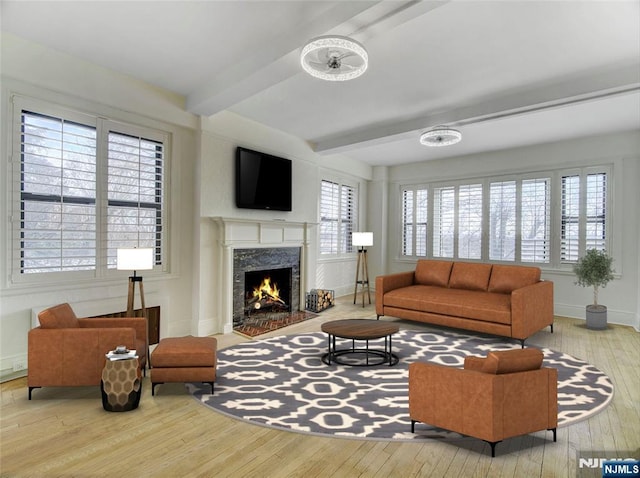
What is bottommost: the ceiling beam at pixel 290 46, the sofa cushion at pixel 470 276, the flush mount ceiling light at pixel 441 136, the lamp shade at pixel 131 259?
the sofa cushion at pixel 470 276

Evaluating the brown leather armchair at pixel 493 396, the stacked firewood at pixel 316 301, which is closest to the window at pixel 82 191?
the stacked firewood at pixel 316 301

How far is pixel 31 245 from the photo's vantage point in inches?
144

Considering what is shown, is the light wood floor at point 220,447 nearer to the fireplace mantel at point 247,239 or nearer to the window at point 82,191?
the window at point 82,191

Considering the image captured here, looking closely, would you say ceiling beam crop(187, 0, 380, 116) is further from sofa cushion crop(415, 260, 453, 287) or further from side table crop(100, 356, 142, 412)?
sofa cushion crop(415, 260, 453, 287)

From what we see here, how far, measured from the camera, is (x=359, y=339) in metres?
3.79

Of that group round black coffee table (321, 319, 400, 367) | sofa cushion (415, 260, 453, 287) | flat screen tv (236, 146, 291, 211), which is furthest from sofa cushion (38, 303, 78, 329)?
sofa cushion (415, 260, 453, 287)

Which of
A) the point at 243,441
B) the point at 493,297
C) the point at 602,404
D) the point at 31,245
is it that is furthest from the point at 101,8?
the point at 493,297

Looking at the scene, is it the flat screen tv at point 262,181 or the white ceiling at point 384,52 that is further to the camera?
the flat screen tv at point 262,181

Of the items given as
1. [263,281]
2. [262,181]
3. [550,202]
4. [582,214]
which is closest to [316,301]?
[263,281]

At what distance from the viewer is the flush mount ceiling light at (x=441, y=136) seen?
4957 millimetres

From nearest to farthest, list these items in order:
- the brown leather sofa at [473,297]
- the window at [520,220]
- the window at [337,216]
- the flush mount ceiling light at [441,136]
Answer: the brown leather sofa at [473,297], the flush mount ceiling light at [441,136], the window at [520,220], the window at [337,216]

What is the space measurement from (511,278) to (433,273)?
121cm

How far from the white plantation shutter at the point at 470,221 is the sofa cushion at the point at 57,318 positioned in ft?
22.0

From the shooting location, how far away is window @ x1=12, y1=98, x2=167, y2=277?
11.9 feet
